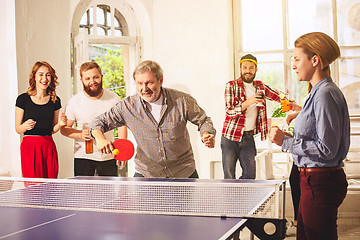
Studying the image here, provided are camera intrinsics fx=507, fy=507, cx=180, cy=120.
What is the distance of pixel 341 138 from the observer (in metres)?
2.42

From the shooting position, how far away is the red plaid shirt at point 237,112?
199 inches

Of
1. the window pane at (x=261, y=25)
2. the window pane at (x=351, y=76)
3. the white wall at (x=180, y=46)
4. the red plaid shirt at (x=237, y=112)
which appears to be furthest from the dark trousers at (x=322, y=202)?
the window pane at (x=261, y=25)

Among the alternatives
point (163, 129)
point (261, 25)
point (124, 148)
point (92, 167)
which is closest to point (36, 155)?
point (92, 167)

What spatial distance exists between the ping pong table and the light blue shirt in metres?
0.25

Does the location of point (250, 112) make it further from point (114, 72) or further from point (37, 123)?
point (114, 72)

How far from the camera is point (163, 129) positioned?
3.64 meters

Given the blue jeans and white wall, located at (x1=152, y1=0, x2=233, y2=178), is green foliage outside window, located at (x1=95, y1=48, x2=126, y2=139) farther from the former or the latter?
the blue jeans

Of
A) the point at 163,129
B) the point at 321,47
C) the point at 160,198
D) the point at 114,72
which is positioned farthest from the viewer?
the point at 114,72

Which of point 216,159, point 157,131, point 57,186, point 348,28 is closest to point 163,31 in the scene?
point 216,159

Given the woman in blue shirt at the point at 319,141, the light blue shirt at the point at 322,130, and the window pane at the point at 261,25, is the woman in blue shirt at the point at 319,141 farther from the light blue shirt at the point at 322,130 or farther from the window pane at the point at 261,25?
the window pane at the point at 261,25

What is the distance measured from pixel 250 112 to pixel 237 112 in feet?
0.53

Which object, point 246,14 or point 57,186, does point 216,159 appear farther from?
point 57,186

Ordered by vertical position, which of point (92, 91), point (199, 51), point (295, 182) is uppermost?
point (199, 51)

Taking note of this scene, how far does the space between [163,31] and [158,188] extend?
147 inches
